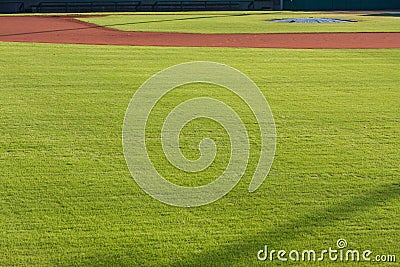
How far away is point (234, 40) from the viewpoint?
18219 millimetres

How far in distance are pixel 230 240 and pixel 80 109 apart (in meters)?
4.21

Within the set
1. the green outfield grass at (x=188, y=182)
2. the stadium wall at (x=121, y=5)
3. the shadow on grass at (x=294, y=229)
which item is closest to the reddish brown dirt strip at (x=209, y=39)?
the green outfield grass at (x=188, y=182)

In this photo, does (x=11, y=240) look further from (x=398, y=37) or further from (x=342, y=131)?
(x=398, y=37)

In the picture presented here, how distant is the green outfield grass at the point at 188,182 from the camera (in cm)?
409
